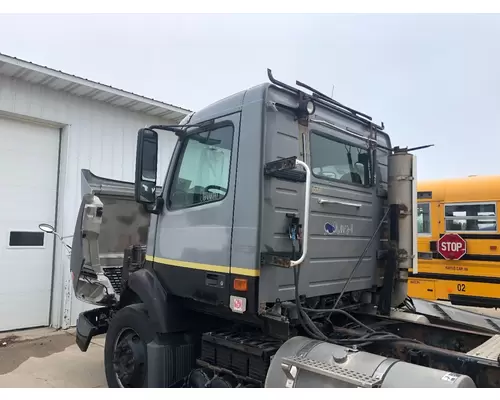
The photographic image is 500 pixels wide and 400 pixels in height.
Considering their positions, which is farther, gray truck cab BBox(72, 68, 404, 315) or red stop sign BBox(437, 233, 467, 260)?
red stop sign BBox(437, 233, 467, 260)

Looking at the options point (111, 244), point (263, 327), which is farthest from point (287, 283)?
point (111, 244)

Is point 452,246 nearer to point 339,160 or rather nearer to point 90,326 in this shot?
point 339,160

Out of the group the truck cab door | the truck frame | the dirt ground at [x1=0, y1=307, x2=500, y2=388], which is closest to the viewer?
the truck frame

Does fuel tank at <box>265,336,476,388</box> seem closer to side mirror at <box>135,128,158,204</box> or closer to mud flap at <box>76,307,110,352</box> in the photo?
side mirror at <box>135,128,158,204</box>

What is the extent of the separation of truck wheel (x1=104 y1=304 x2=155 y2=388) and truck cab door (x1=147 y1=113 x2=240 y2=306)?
47 centimetres

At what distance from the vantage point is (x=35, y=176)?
7227 millimetres

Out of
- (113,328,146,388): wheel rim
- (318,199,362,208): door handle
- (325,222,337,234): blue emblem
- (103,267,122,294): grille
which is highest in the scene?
(318,199,362,208): door handle

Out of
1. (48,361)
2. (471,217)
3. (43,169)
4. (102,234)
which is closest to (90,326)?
(48,361)

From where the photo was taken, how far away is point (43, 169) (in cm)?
734

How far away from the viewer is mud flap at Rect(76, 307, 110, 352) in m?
4.79

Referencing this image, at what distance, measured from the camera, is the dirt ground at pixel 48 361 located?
5.03 metres

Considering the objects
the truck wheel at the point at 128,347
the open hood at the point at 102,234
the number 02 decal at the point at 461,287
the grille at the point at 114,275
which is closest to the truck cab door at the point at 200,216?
the truck wheel at the point at 128,347

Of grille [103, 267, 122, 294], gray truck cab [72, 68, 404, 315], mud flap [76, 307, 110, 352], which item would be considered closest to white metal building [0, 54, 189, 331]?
grille [103, 267, 122, 294]

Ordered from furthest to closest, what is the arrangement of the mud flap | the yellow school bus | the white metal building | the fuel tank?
the yellow school bus
the white metal building
the mud flap
the fuel tank
